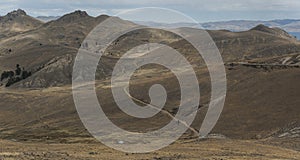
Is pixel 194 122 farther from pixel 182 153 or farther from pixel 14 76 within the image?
pixel 14 76

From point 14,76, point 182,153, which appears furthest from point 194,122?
point 14,76

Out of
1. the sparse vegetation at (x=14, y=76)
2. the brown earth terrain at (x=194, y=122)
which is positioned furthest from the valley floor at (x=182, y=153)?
the sparse vegetation at (x=14, y=76)

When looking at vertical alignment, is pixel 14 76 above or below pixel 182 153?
below

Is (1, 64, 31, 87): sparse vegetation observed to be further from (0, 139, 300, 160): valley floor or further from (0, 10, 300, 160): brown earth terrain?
(0, 139, 300, 160): valley floor

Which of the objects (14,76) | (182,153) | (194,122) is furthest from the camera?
(14,76)

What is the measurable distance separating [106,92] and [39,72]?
55.6 m

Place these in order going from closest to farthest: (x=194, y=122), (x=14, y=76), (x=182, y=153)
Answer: (x=182, y=153) < (x=194, y=122) < (x=14, y=76)

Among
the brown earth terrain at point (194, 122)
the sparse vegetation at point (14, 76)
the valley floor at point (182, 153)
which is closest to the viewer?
the valley floor at point (182, 153)

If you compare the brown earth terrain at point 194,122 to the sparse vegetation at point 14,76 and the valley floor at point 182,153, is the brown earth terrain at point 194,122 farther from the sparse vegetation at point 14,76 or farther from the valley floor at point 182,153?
the sparse vegetation at point 14,76

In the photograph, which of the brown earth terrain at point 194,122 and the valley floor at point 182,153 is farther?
the brown earth terrain at point 194,122

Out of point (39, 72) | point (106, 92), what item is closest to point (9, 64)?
point (39, 72)

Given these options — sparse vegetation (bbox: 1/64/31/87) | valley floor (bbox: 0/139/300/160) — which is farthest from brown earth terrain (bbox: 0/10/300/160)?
sparse vegetation (bbox: 1/64/31/87)

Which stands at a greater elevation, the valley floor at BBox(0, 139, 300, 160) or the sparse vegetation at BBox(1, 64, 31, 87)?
the valley floor at BBox(0, 139, 300, 160)

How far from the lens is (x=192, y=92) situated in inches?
3327
